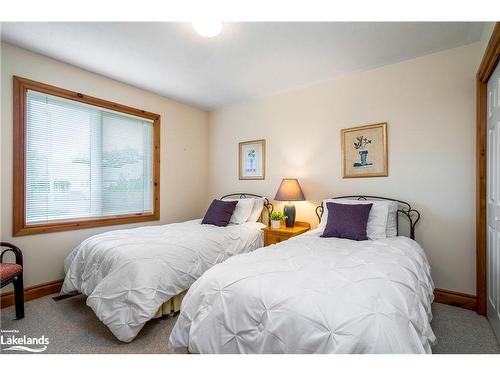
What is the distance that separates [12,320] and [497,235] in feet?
13.1

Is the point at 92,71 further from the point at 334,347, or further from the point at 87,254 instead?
the point at 334,347

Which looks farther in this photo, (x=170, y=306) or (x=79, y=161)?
(x=79, y=161)

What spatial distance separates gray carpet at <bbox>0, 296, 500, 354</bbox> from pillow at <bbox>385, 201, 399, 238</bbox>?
790 mm

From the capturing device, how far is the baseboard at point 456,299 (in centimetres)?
245

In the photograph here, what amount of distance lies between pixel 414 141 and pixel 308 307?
2400 millimetres

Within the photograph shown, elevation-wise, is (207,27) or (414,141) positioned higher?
(207,27)

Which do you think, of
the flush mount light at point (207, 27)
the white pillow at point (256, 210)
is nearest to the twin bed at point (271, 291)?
the white pillow at point (256, 210)

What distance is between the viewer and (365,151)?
306 cm

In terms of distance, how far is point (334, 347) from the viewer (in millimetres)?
1066

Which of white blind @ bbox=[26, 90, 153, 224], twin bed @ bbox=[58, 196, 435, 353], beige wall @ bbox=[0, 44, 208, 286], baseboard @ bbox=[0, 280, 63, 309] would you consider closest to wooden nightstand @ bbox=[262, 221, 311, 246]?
twin bed @ bbox=[58, 196, 435, 353]

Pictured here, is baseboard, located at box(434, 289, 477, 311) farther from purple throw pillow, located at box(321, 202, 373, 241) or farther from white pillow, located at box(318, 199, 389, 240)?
purple throw pillow, located at box(321, 202, 373, 241)

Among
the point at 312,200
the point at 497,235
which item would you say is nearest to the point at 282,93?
the point at 312,200

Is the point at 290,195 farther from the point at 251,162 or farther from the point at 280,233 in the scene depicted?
the point at 251,162

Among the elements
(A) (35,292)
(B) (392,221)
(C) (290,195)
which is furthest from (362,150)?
(A) (35,292)
